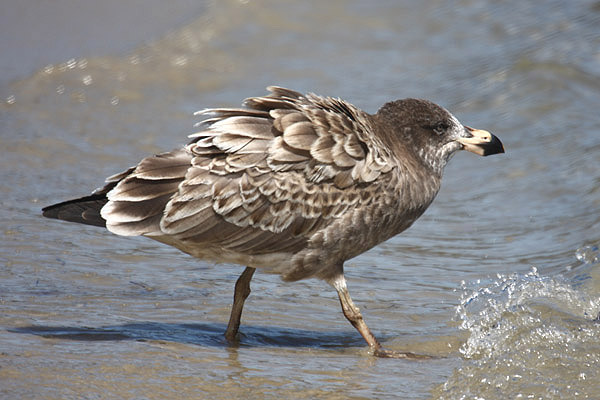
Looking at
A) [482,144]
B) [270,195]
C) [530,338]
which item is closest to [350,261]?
[482,144]

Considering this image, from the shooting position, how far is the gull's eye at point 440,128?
660cm

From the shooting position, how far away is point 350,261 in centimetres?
793

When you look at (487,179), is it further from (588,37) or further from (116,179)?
(116,179)

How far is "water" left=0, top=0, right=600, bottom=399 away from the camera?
5332 mm

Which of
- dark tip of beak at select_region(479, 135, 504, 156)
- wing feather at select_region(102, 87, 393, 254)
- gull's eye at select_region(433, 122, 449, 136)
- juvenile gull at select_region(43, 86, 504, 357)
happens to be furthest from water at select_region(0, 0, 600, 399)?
gull's eye at select_region(433, 122, 449, 136)

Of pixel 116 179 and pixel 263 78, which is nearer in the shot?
pixel 116 179

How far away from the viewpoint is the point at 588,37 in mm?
13398

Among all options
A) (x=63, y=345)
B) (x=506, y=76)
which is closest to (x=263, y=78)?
(x=506, y=76)

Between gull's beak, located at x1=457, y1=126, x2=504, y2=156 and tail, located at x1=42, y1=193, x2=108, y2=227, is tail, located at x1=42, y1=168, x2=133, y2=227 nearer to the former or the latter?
tail, located at x1=42, y1=193, x2=108, y2=227

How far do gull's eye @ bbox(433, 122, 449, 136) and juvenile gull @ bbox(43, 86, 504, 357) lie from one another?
22.0 inches

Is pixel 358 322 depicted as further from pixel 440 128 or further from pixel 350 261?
pixel 350 261

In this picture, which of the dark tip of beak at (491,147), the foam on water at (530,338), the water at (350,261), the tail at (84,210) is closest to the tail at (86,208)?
the tail at (84,210)

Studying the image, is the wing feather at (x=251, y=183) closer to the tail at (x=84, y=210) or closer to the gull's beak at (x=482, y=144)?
the tail at (x=84, y=210)

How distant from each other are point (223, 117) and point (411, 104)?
1.37 m
